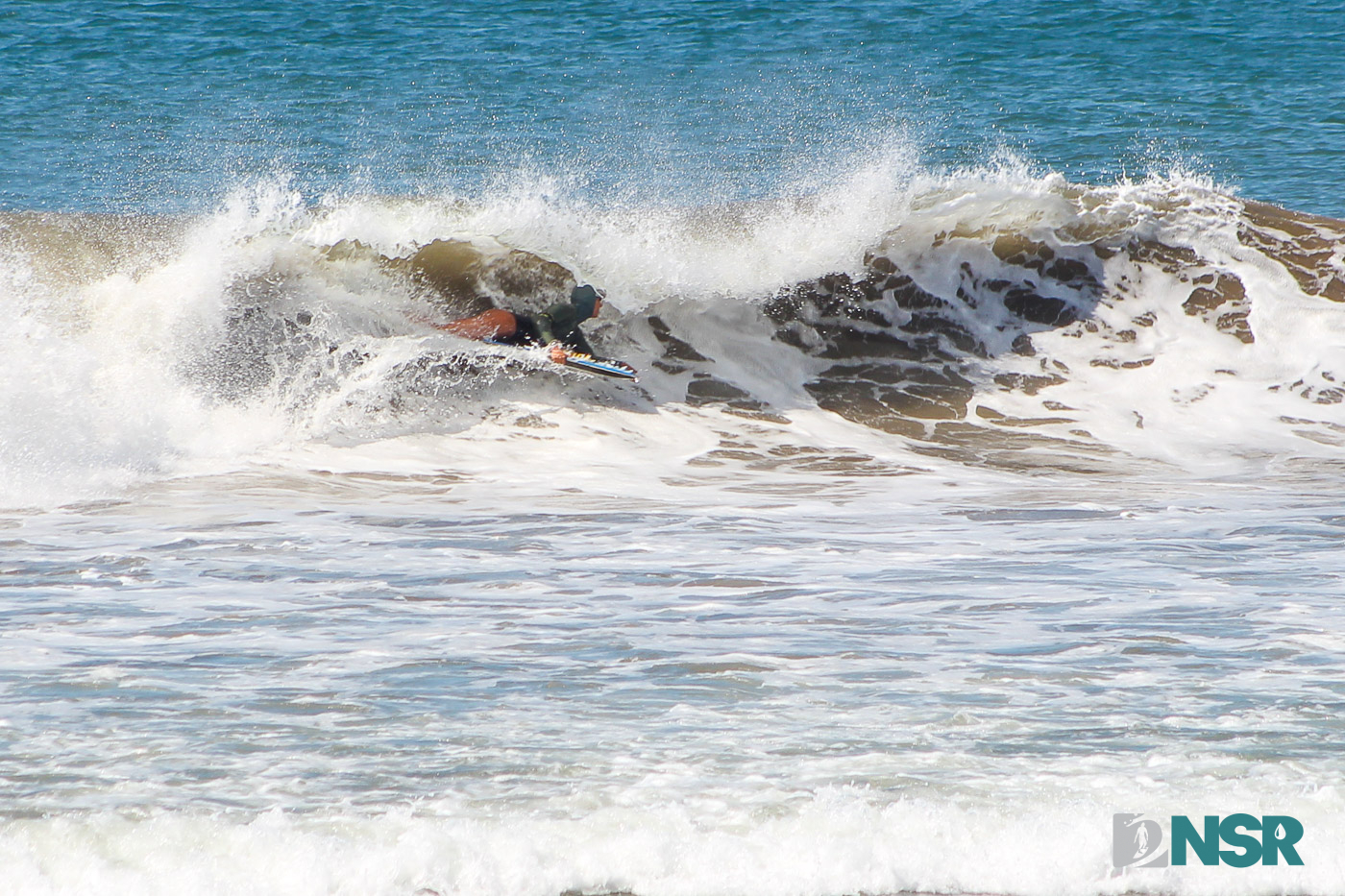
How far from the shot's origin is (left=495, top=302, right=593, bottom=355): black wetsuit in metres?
9.93

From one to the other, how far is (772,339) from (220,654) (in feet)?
24.3

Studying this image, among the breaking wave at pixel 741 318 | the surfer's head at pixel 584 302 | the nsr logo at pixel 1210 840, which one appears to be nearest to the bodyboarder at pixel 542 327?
the surfer's head at pixel 584 302

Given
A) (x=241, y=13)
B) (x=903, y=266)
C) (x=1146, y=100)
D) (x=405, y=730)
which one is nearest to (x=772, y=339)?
(x=903, y=266)

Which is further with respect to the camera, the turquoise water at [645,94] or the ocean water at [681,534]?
the turquoise water at [645,94]

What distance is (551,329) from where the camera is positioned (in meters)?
10.0

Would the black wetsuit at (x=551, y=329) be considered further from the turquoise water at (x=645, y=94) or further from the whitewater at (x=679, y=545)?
the turquoise water at (x=645, y=94)

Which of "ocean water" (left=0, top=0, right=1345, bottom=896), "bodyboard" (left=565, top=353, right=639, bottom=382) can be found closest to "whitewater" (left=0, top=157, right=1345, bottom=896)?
"ocean water" (left=0, top=0, right=1345, bottom=896)

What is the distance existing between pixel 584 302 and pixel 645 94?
1827 centimetres

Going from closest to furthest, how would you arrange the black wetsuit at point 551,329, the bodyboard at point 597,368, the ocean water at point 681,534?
the ocean water at point 681,534 → the bodyboard at point 597,368 → the black wetsuit at point 551,329

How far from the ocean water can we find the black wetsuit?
289 millimetres

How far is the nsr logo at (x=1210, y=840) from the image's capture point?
9.46 ft

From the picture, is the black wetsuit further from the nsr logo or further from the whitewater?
the nsr logo

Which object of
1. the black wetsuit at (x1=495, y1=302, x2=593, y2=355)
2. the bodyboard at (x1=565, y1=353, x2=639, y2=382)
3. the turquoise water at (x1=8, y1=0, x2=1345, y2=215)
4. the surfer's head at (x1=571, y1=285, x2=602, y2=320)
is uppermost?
the turquoise water at (x1=8, y1=0, x2=1345, y2=215)

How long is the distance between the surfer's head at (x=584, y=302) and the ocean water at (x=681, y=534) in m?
0.63
